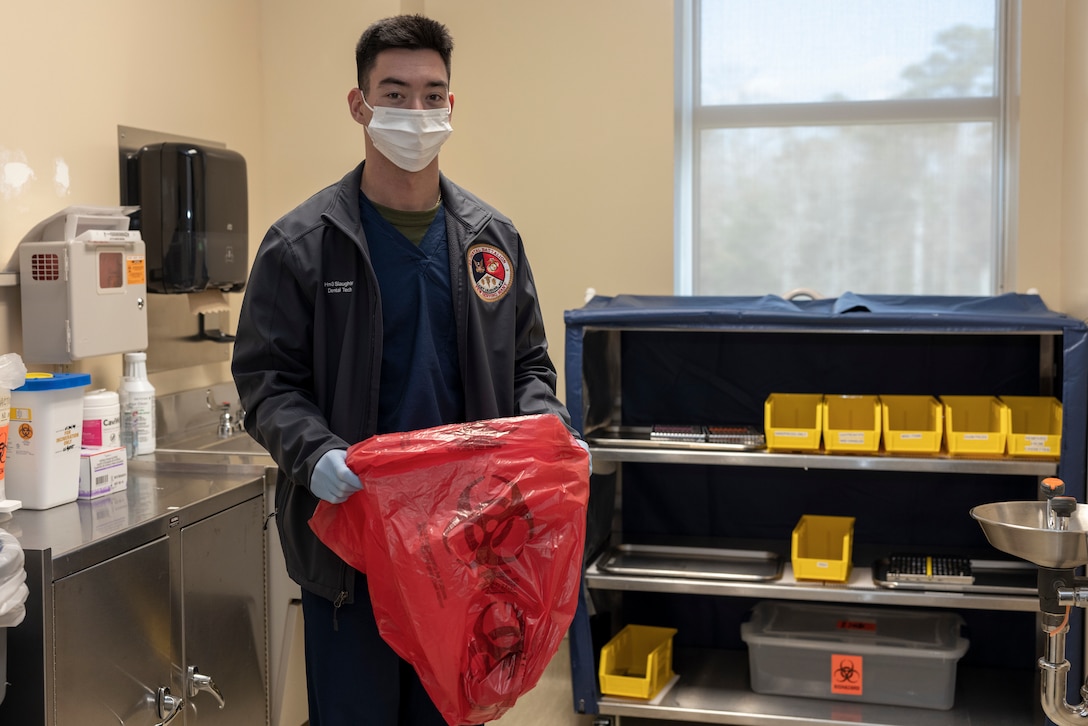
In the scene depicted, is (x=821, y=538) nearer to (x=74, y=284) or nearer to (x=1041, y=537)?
(x=1041, y=537)

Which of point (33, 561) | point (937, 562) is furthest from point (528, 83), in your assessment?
point (33, 561)

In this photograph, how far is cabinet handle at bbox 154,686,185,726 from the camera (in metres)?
2.21

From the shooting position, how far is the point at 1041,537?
5.71ft

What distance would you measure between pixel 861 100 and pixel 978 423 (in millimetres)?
1254

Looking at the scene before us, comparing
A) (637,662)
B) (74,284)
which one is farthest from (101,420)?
(637,662)

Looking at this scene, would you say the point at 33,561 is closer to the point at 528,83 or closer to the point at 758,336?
the point at 758,336

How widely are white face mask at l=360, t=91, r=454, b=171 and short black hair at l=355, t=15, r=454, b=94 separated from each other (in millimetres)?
79

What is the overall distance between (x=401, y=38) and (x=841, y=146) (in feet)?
7.38

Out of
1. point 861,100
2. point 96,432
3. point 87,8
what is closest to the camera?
point 96,432

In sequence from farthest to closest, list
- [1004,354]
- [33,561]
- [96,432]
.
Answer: [1004,354]
[96,432]
[33,561]

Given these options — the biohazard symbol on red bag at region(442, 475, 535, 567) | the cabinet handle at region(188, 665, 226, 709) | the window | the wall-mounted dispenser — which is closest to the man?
the biohazard symbol on red bag at region(442, 475, 535, 567)

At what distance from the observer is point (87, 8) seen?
8.94 feet

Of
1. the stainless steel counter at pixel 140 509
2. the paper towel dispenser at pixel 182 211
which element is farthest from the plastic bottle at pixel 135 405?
the paper towel dispenser at pixel 182 211

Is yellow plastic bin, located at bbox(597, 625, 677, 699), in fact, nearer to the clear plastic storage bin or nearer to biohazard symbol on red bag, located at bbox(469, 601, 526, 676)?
the clear plastic storage bin
